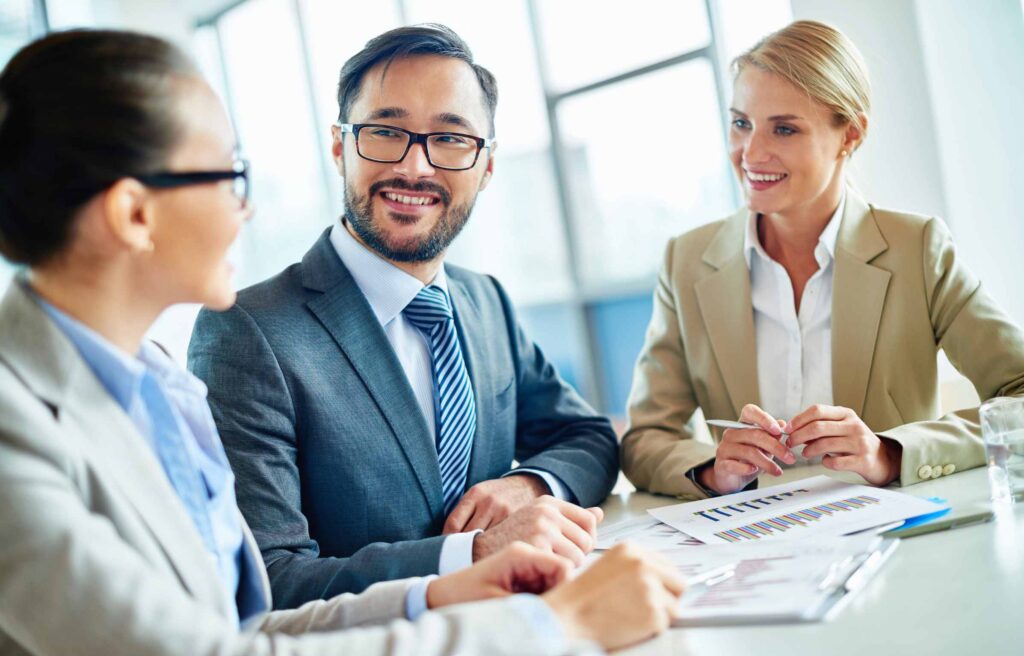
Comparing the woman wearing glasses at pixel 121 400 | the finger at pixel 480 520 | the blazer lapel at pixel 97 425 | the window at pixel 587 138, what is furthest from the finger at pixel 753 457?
the window at pixel 587 138

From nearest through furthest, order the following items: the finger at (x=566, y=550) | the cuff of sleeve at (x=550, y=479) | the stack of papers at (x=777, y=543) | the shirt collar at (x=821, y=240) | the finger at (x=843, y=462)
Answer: the stack of papers at (x=777, y=543) → the finger at (x=566, y=550) → the finger at (x=843, y=462) → the cuff of sleeve at (x=550, y=479) → the shirt collar at (x=821, y=240)

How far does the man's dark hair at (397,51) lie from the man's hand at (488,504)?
830 mm

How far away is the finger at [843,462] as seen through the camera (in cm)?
155

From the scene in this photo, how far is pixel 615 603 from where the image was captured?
981 millimetres

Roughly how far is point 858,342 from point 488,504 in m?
0.92

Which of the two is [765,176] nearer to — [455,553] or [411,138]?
[411,138]

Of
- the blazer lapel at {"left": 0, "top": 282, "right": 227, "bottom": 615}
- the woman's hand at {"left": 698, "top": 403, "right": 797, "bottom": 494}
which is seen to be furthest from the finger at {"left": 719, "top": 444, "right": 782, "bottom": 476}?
the blazer lapel at {"left": 0, "top": 282, "right": 227, "bottom": 615}

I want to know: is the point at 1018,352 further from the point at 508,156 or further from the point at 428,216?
the point at 508,156

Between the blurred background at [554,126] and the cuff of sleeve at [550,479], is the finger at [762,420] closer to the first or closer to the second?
the cuff of sleeve at [550,479]

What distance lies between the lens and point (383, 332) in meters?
1.69


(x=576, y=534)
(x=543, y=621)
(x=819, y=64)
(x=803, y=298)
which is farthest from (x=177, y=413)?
(x=819, y=64)

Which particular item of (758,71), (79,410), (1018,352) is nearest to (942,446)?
(1018,352)

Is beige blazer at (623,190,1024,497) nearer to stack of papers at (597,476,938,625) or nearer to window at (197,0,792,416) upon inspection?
stack of papers at (597,476,938,625)

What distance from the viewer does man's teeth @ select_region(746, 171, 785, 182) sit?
2.17 metres
